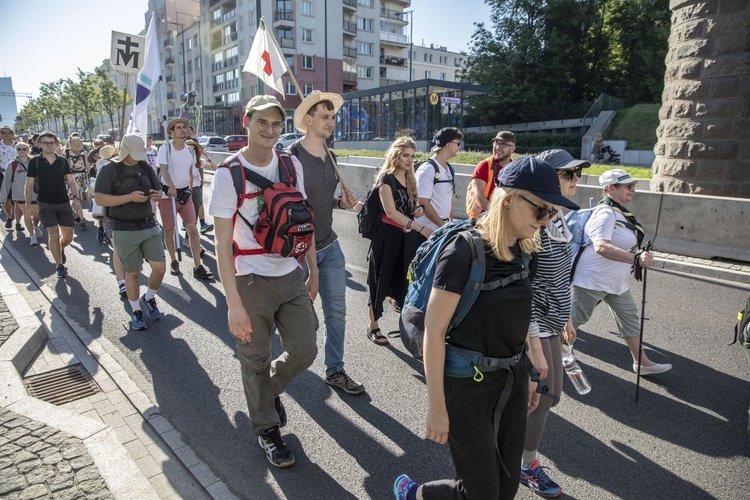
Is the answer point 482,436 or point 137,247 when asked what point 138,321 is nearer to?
point 137,247

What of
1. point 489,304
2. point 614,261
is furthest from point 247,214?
point 614,261

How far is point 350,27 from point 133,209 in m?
60.5

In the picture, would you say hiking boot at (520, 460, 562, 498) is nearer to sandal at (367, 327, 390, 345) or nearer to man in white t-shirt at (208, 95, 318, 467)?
man in white t-shirt at (208, 95, 318, 467)

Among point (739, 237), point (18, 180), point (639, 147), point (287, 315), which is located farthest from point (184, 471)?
point (639, 147)

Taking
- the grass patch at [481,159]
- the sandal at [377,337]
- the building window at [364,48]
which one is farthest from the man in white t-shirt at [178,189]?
the building window at [364,48]

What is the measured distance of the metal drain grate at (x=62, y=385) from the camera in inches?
165

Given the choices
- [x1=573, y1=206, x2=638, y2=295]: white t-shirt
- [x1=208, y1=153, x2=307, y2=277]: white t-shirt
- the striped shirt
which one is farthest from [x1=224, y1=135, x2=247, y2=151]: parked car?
the striped shirt

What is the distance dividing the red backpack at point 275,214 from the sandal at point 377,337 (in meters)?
2.30

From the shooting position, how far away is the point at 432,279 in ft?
7.16

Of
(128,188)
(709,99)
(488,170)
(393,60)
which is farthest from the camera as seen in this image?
(393,60)

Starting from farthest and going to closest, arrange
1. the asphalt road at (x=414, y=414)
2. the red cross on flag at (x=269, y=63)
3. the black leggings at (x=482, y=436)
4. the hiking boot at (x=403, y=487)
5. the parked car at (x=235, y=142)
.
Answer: the parked car at (x=235, y=142) → the red cross on flag at (x=269, y=63) → the asphalt road at (x=414, y=414) → the hiking boot at (x=403, y=487) → the black leggings at (x=482, y=436)

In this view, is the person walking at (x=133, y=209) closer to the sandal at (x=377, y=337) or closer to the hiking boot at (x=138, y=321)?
the hiking boot at (x=138, y=321)

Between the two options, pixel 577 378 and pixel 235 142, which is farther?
pixel 235 142

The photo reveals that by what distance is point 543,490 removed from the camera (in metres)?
3.00
